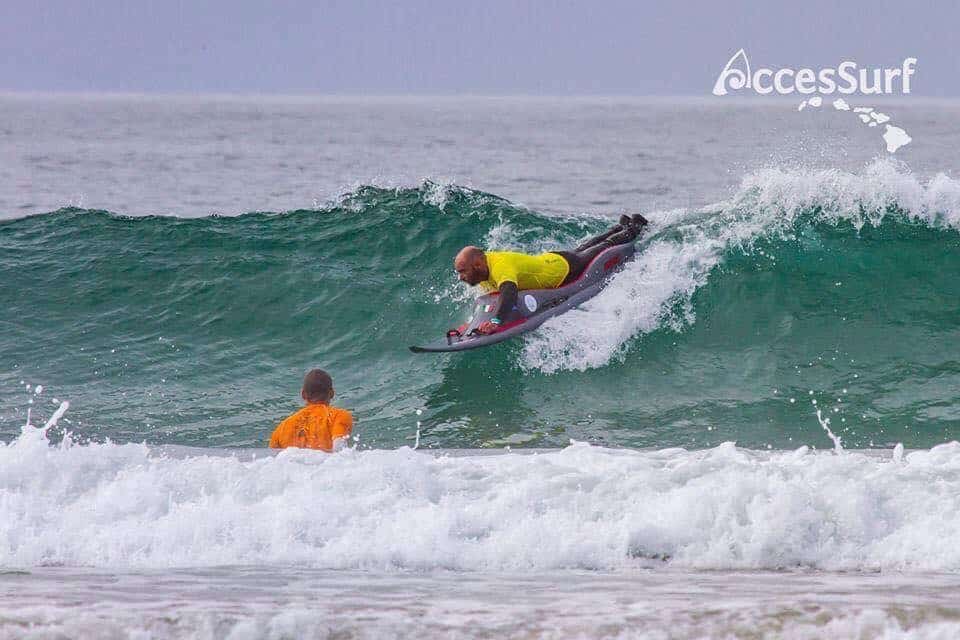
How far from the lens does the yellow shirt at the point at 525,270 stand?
1023 cm

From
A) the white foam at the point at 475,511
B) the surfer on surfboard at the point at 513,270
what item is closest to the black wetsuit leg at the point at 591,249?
the surfer on surfboard at the point at 513,270

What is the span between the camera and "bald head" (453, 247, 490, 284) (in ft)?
32.6

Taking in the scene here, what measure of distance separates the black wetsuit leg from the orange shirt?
14.6 ft

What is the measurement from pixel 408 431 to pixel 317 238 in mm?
6011

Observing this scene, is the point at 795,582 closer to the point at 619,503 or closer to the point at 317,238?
the point at 619,503

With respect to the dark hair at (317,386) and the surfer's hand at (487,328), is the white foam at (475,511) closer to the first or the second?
the dark hair at (317,386)

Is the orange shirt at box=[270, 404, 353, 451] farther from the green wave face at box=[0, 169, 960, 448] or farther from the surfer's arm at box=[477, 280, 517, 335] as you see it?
the surfer's arm at box=[477, 280, 517, 335]

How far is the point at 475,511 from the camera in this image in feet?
19.1

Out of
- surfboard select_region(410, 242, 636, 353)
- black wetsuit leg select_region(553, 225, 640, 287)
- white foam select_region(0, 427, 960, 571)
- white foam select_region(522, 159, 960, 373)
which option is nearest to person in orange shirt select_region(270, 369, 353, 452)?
white foam select_region(0, 427, 960, 571)

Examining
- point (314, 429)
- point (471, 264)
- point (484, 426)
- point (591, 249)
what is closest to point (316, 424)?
point (314, 429)

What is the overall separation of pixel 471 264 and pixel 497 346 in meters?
1.20

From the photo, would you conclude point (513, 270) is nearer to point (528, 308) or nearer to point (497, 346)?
point (528, 308)

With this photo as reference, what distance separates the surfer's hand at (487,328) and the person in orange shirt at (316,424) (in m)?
3.45

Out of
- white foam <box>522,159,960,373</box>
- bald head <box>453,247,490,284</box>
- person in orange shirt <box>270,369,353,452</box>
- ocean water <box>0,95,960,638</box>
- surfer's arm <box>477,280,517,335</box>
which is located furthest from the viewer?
white foam <box>522,159,960,373</box>
